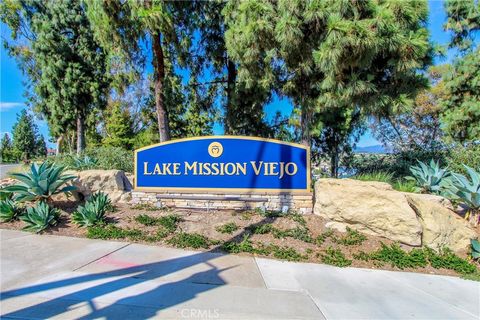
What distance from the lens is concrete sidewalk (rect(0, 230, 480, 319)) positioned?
2875 mm

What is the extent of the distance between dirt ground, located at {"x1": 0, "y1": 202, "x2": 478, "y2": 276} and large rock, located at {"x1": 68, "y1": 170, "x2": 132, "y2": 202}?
0.30m

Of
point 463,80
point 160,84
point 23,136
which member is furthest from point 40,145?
point 463,80

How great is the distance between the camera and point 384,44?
5.86 m

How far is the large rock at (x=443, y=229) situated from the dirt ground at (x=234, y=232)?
0.26 meters

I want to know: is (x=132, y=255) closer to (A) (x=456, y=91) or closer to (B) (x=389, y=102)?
(B) (x=389, y=102)

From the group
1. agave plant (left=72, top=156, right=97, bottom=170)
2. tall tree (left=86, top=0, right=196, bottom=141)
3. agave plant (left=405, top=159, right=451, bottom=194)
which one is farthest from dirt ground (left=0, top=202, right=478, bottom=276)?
tall tree (left=86, top=0, right=196, bottom=141)

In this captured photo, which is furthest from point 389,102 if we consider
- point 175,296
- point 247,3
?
point 175,296

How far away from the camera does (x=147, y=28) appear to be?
28.8ft

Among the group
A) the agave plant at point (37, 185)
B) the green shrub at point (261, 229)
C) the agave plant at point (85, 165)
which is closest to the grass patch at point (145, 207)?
the agave plant at point (37, 185)

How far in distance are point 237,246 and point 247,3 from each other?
17.8ft

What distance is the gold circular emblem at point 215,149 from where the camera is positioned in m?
6.62

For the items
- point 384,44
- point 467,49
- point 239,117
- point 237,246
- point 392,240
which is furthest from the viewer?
point 467,49

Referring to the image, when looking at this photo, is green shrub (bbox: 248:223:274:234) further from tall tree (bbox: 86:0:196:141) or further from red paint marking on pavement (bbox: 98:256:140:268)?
tall tree (bbox: 86:0:196:141)

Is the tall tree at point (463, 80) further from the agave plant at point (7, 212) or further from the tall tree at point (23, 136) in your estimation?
the tall tree at point (23, 136)
